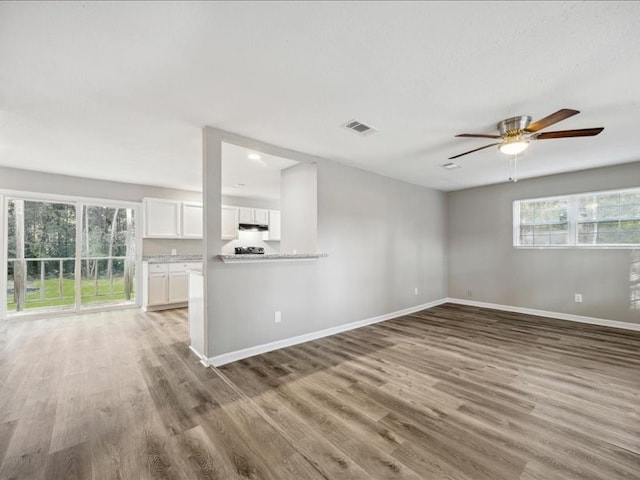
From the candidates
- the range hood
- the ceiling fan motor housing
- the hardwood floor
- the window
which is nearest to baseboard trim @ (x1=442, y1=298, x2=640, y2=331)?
the hardwood floor

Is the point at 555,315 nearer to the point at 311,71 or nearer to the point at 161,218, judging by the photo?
the point at 311,71

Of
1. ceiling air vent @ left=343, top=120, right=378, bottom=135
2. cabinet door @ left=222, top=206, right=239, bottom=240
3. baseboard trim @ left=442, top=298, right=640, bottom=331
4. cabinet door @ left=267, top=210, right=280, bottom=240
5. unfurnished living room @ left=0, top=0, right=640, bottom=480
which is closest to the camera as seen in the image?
unfurnished living room @ left=0, top=0, right=640, bottom=480

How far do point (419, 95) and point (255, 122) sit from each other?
1.60 m

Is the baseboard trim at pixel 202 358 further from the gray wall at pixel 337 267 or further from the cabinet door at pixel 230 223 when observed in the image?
the cabinet door at pixel 230 223

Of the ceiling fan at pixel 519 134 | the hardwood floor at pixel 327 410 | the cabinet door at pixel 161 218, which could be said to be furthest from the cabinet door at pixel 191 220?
the ceiling fan at pixel 519 134

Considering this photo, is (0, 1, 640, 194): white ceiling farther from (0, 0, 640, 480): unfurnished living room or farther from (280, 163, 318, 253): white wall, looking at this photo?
(280, 163, 318, 253): white wall

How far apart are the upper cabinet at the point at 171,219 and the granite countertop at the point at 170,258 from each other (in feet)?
1.43

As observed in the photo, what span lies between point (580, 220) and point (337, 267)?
438 centimetres

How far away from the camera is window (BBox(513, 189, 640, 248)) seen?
14.5 feet

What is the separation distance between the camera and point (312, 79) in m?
2.15

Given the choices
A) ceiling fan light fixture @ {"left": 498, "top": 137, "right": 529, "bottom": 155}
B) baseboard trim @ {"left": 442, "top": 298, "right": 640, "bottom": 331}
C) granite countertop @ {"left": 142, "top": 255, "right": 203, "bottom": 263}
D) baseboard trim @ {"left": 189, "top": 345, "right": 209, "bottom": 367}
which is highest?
ceiling fan light fixture @ {"left": 498, "top": 137, "right": 529, "bottom": 155}

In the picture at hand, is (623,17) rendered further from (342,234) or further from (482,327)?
(482,327)

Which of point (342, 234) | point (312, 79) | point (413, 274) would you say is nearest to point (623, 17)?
point (312, 79)

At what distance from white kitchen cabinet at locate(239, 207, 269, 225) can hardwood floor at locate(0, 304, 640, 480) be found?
147 inches
